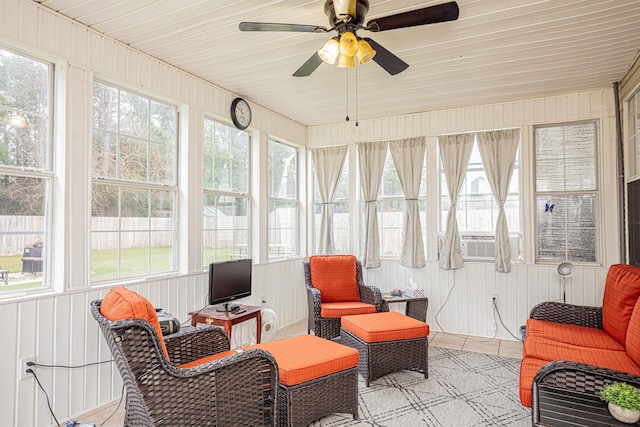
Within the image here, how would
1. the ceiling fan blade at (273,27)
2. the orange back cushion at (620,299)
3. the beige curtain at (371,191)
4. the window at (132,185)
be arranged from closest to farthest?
the ceiling fan blade at (273,27) → the orange back cushion at (620,299) → the window at (132,185) → the beige curtain at (371,191)

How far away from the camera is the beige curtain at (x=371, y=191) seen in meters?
5.23

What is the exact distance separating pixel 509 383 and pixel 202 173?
3.42 m

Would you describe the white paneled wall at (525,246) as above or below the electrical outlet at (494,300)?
above

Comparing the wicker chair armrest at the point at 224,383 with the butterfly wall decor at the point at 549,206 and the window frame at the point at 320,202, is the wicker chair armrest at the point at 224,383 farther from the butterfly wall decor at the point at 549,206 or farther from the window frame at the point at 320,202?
the butterfly wall decor at the point at 549,206

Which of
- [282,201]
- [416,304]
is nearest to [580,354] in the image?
[416,304]

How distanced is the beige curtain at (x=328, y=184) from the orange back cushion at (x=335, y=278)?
100cm

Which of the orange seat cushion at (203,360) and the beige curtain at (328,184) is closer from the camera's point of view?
the orange seat cushion at (203,360)

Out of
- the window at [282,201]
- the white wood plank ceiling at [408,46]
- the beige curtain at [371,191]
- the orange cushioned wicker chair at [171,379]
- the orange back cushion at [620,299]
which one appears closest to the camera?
the orange cushioned wicker chair at [171,379]

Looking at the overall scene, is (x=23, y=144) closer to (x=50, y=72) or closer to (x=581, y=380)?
(x=50, y=72)

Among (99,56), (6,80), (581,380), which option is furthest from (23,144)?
(581,380)

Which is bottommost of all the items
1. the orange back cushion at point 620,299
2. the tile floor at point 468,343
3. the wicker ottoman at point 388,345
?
the tile floor at point 468,343

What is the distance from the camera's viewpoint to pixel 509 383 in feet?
10.8

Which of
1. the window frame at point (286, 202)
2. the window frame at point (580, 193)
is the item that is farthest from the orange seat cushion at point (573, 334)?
the window frame at point (286, 202)

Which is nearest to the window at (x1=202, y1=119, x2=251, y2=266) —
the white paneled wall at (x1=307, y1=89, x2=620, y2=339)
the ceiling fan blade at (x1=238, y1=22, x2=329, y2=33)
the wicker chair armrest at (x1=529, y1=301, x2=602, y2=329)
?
the white paneled wall at (x1=307, y1=89, x2=620, y2=339)
